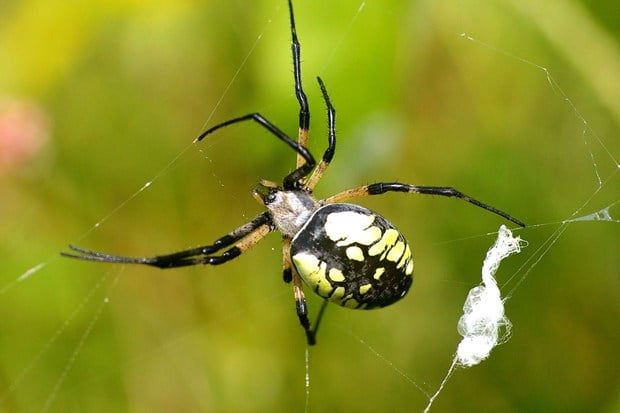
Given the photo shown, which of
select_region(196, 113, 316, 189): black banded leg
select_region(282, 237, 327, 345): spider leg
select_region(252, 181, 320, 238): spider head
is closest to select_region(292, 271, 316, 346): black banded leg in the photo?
select_region(282, 237, 327, 345): spider leg

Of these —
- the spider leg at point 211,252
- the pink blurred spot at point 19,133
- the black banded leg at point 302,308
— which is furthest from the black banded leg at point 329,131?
the pink blurred spot at point 19,133

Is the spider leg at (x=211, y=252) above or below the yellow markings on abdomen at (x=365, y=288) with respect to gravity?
below

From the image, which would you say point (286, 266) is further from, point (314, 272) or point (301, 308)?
point (314, 272)

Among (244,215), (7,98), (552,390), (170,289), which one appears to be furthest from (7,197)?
(552,390)

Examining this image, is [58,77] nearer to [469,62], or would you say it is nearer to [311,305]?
[311,305]

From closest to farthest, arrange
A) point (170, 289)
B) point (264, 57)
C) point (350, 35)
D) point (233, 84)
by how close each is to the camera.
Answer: point (350, 35)
point (264, 57)
point (233, 84)
point (170, 289)

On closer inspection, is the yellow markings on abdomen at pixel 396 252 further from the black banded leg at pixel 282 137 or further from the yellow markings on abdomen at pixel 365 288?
the black banded leg at pixel 282 137
